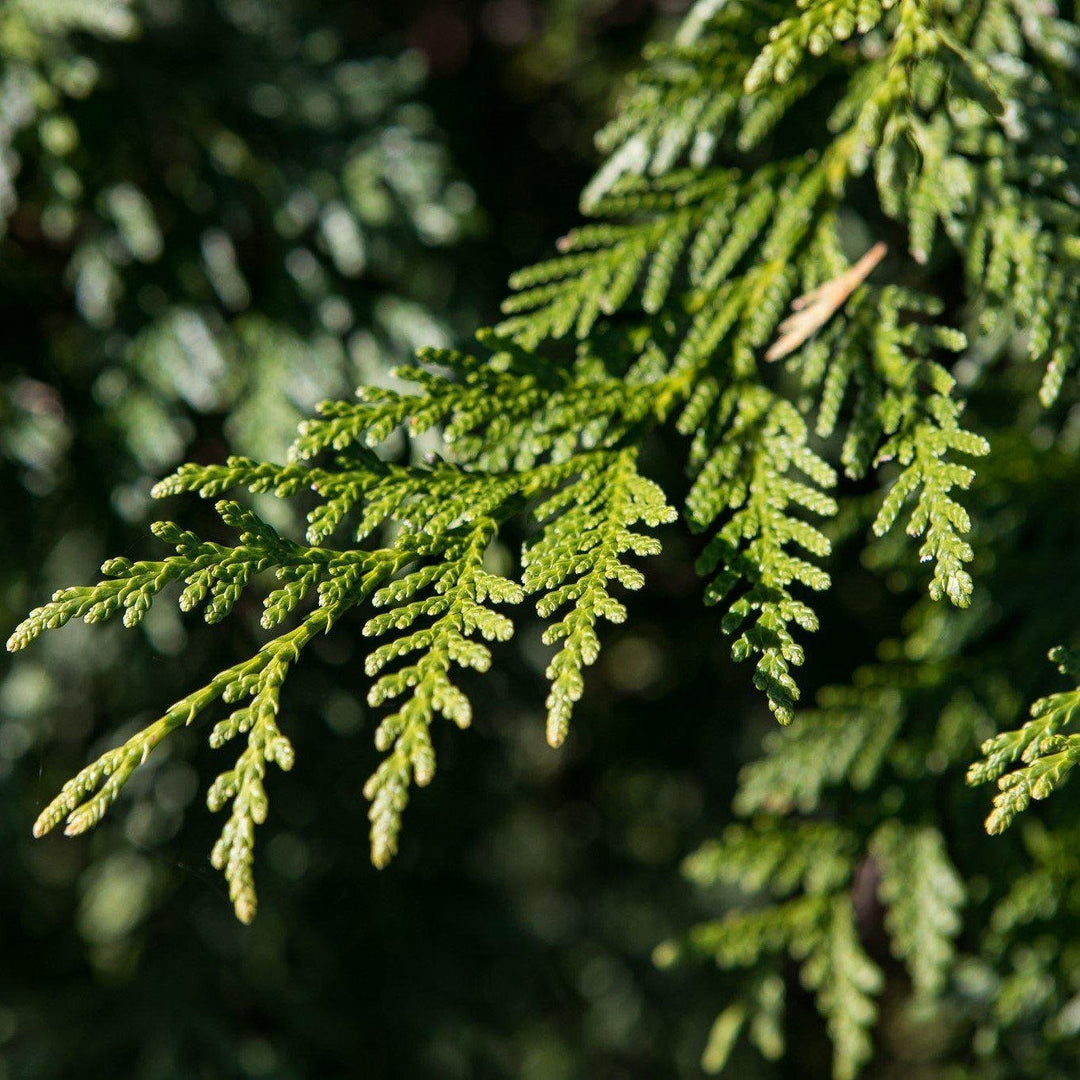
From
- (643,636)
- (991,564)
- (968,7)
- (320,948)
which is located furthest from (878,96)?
(320,948)

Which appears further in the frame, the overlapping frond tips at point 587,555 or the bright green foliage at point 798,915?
the bright green foliage at point 798,915

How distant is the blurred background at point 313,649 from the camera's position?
1.92 metres

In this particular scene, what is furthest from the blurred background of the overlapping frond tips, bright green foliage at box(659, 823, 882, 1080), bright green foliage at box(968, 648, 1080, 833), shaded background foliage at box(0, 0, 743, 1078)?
bright green foliage at box(968, 648, 1080, 833)

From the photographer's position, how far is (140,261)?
1943 millimetres

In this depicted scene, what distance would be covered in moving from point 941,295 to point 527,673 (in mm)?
1065

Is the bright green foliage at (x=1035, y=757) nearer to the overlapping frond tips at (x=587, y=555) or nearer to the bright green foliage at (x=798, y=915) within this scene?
the overlapping frond tips at (x=587, y=555)

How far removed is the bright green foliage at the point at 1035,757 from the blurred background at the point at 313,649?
1.08 meters

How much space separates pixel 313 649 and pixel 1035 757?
4.50ft

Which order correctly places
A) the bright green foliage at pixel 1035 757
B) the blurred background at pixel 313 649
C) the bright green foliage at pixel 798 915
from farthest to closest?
the blurred background at pixel 313 649 → the bright green foliage at pixel 798 915 → the bright green foliage at pixel 1035 757

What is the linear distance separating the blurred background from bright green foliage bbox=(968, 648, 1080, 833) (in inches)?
42.6

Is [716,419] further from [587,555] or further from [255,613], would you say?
A: [255,613]

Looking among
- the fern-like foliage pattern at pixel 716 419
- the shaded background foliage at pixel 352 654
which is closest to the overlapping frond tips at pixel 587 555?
the fern-like foliage pattern at pixel 716 419

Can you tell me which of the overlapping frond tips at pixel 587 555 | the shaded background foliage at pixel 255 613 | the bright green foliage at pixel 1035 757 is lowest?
the bright green foliage at pixel 1035 757

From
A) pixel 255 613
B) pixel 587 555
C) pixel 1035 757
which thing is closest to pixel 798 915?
pixel 1035 757
